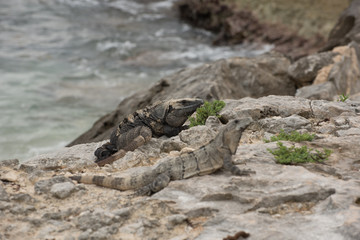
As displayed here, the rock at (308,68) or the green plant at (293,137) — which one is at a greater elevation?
the green plant at (293,137)

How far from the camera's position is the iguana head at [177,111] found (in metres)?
7.32

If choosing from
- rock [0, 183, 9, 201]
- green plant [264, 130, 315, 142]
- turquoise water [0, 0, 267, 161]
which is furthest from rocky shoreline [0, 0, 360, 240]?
turquoise water [0, 0, 267, 161]

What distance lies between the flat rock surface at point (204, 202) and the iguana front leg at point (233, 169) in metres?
0.08

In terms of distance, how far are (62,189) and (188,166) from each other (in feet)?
4.68

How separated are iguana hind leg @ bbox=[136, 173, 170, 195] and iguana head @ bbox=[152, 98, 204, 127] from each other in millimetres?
2107

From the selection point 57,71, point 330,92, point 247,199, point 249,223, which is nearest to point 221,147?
point 247,199

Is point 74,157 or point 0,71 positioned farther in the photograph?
point 0,71

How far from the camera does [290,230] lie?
434cm

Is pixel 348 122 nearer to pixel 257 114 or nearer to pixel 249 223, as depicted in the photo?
pixel 257 114

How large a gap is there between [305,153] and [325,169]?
34 cm

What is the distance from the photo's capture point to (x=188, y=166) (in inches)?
215

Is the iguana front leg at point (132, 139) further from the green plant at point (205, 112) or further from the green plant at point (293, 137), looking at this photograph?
the green plant at point (293, 137)

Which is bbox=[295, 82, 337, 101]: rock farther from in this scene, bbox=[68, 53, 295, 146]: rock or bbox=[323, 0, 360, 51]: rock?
bbox=[323, 0, 360, 51]: rock

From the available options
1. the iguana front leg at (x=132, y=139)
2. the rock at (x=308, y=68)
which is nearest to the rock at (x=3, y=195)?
the iguana front leg at (x=132, y=139)
